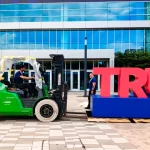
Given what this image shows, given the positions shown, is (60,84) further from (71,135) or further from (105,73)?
(71,135)

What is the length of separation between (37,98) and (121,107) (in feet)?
9.57

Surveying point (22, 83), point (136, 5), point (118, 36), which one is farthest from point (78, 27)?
point (22, 83)

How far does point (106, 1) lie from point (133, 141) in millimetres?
31914

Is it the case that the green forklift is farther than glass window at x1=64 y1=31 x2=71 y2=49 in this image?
No

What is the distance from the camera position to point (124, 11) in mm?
38812

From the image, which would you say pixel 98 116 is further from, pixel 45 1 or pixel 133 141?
pixel 45 1

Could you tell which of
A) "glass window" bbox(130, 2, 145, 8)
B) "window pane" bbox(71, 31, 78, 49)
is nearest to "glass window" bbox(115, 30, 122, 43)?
"glass window" bbox(130, 2, 145, 8)

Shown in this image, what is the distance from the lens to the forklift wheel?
39.7 feet

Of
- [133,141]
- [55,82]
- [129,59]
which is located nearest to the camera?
[133,141]

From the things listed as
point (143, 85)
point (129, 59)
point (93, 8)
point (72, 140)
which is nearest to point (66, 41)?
point (93, 8)

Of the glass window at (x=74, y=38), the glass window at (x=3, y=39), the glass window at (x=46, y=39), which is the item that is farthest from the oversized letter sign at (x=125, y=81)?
the glass window at (x=3, y=39)

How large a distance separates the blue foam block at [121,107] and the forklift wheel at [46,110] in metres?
1.46

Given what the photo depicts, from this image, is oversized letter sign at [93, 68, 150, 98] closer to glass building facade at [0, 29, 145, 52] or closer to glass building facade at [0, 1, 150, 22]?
glass building facade at [0, 29, 145, 52]

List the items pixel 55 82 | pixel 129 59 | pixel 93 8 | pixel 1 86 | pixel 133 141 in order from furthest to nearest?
pixel 93 8 < pixel 129 59 < pixel 55 82 < pixel 1 86 < pixel 133 141
